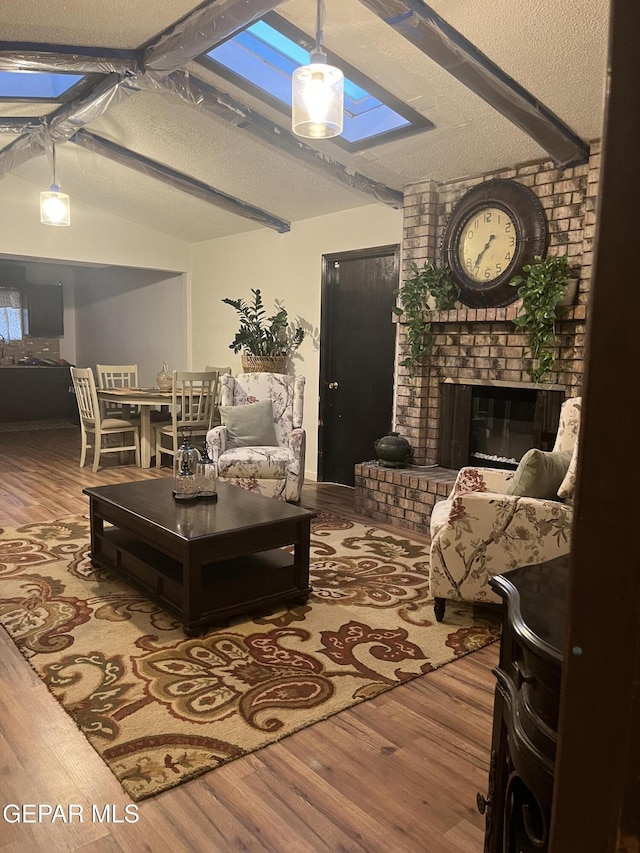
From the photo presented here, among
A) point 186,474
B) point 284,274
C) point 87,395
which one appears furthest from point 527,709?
point 87,395

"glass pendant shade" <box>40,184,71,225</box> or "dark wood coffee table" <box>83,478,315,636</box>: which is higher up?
"glass pendant shade" <box>40,184,71,225</box>

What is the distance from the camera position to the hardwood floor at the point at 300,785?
1654 millimetres

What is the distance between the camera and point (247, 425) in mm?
5125

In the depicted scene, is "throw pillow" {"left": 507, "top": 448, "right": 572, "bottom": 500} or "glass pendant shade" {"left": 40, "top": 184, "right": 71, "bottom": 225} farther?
"glass pendant shade" {"left": 40, "top": 184, "right": 71, "bottom": 225}

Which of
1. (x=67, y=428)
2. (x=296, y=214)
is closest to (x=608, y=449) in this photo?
(x=296, y=214)

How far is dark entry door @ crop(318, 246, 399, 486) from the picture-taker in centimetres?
540

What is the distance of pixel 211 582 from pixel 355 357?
125 inches

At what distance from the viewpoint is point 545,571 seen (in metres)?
1.23

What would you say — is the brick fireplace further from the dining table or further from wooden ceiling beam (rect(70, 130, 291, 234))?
the dining table

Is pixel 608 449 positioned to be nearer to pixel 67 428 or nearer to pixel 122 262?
pixel 122 262

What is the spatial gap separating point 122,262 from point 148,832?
259 inches

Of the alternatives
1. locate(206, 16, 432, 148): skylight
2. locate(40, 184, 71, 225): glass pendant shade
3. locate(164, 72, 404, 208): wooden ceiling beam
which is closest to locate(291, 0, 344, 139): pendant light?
locate(206, 16, 432, 148): skylight

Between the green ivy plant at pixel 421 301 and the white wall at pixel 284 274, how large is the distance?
2.25ft

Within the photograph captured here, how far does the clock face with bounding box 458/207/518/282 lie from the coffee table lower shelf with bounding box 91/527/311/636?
2.44 m
